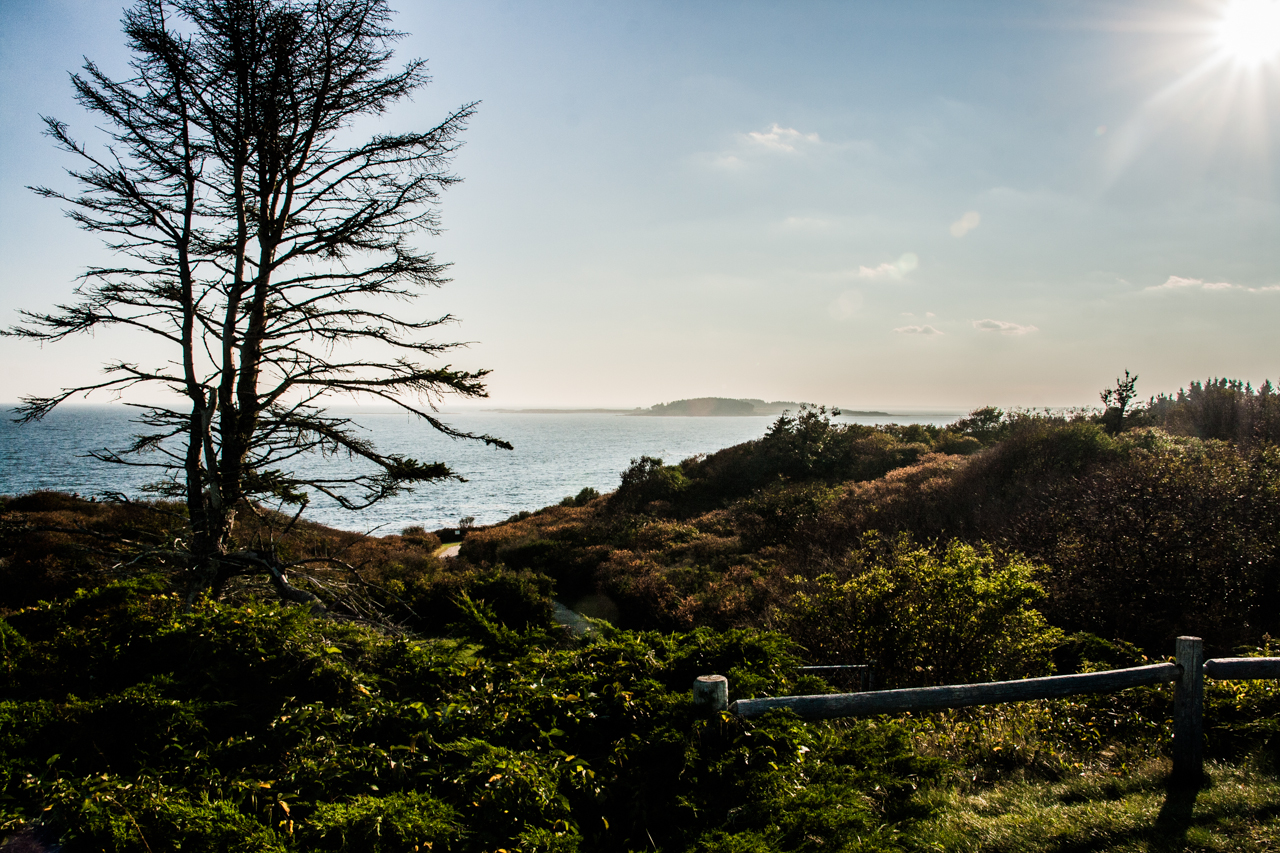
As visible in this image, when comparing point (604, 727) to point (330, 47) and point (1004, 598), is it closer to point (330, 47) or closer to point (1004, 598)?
point (1004, 598)

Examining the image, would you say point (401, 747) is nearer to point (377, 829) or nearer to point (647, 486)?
point (377, 829)

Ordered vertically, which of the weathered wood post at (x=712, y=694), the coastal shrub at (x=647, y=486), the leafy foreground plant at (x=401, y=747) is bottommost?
the coastal shrub at (x=647, y=486)

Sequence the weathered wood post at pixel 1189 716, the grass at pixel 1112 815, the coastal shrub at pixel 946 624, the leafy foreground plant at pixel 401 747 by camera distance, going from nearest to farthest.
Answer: the leafy foreground plant at pixel 401 747 < the grass at pixel 1112 815 < the weathered wood post at pixel 1189 716 < the coastal shrub at pixel 946 624

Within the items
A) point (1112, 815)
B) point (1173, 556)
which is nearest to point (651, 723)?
point (1112, 815)

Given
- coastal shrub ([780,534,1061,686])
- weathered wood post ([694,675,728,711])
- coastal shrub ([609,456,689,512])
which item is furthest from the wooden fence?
coastal shrub ([609,456,689,512])

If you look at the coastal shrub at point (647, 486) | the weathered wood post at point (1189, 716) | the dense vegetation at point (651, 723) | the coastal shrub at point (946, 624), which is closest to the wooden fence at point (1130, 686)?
the weathered wood post at point (1189, 716)

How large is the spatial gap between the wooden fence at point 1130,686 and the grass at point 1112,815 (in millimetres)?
284

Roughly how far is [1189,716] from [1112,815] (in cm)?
123

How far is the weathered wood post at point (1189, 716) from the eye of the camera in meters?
4.32

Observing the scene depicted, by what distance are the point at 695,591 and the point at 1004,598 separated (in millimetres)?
8556

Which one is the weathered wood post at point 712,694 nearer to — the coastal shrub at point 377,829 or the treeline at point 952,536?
the coastal shrub at point 377,829

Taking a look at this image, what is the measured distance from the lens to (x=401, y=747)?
3.53 meters

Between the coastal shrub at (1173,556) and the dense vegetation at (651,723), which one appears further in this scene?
the coastal shrub at (1173,556)

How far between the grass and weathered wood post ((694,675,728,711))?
131 cm
